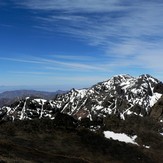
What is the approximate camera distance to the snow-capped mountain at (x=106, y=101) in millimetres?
113562

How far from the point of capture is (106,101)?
13238 cm

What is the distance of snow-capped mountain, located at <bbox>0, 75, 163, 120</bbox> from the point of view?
114m

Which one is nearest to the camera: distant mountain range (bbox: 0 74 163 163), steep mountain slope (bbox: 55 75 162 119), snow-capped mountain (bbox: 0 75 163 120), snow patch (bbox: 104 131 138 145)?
distant mountain range (bbox: 0 74 163 163)

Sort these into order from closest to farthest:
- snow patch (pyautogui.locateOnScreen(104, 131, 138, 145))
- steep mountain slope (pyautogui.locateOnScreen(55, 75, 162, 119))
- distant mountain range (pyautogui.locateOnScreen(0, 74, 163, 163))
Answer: distant mountain range (pyautogui.locateOnScreen(0, 74, 163, 163)), snow patch (pyautogui.locateOnScreen(104, 131, 138, 145)), steep mountain slope (pyautogui.locateOnScreen(55, 75, 162, 119))

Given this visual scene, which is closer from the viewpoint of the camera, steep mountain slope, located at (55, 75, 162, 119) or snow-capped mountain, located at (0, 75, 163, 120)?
snow-capped mountain, located at (0, 75, 163, 120)

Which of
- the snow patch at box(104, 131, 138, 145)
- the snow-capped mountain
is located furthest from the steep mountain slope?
the snow patch at box(104, 131, 138, 145)

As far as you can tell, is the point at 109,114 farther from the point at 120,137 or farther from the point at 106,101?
the point at 120,137

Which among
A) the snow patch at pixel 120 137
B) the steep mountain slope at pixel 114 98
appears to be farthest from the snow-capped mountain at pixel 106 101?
the snow patch at pixel 120 137

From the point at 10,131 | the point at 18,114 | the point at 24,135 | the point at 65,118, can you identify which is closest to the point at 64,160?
the point at 24,135

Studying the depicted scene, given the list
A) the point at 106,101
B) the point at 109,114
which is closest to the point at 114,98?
the point at 106,101

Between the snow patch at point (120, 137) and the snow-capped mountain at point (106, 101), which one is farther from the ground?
the snow-capped mountain at point (106, 101)

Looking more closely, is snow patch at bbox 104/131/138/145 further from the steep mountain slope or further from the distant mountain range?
the steep mountain slope

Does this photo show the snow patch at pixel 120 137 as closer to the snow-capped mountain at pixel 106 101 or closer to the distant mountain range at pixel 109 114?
the distant mountain range at pixel 109 114

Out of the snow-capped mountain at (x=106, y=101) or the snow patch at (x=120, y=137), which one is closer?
the snow patch at (x=120, y=137)
